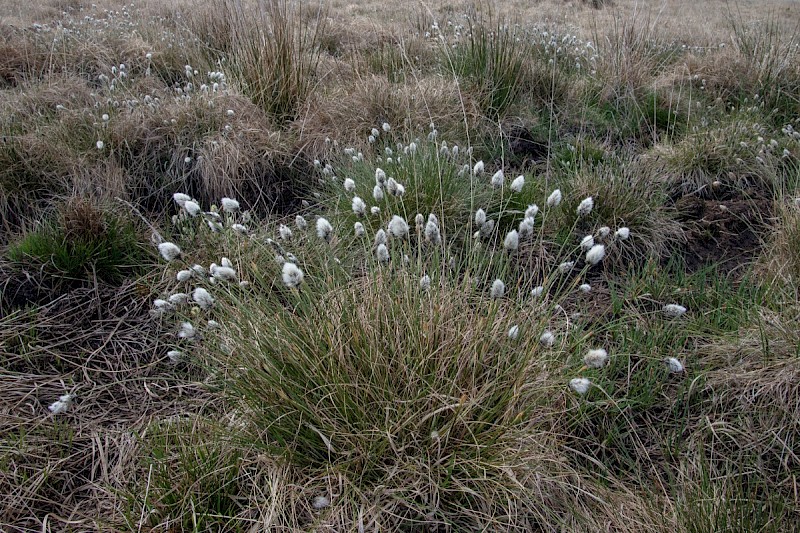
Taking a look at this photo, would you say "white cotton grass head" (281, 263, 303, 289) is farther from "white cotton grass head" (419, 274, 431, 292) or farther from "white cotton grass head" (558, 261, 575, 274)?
"white cotton grass head" (558, 261, 575, 274)

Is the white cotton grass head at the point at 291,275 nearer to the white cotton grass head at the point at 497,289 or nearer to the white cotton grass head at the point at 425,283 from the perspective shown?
the white cotton grass head at the point at 425,283

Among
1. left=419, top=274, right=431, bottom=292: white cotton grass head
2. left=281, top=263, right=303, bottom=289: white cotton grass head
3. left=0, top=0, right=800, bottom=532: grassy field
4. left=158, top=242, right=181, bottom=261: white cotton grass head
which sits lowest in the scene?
left=0, top=0, right=800, bottom=532: grassy field

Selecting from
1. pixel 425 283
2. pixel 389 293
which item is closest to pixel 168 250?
pixel 389 293

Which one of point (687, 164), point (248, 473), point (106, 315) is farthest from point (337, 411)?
point (687, 164)

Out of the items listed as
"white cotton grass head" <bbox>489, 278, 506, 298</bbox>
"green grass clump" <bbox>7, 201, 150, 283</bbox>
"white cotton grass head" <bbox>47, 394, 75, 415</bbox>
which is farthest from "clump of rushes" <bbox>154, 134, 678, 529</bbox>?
"green grass clump" <bbox>7, 201, 150, 283</bbox>

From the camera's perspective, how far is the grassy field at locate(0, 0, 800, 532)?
69.7 inches

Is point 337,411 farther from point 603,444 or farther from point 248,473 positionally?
point 603,444

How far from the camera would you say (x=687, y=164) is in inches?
151

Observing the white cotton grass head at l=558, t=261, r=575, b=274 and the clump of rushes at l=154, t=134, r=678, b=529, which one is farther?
the white cotton grass head at l=558, t=261, r=575, b=274

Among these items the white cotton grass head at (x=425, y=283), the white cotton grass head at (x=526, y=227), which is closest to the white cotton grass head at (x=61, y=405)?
the white cotton grass head at (x=425, y=283)

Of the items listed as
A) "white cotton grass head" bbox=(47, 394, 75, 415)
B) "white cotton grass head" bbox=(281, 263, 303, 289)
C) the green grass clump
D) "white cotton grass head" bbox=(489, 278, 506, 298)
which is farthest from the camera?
the green grass clump

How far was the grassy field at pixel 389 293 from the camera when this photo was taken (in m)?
1.77

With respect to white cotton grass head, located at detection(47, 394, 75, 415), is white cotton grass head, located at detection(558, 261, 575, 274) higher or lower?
higher

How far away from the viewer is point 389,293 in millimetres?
1964
